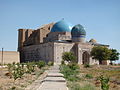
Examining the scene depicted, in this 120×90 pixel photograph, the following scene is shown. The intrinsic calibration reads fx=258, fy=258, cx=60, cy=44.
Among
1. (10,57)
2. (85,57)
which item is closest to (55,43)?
(85,57)

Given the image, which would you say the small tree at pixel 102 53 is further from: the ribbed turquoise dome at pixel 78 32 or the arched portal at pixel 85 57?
the ribbed turquoise dome at pixel 78 32

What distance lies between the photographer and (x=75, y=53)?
52.4 m

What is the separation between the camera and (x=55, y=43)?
163 ft

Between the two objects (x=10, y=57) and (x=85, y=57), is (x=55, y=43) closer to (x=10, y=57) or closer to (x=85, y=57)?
(x=85, y=57)

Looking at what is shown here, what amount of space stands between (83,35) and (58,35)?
544 centimetres

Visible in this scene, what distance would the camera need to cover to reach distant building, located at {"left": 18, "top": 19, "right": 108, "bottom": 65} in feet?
165

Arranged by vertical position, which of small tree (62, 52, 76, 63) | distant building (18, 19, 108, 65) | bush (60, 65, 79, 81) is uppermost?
distant building (18, 19, 108, 65)

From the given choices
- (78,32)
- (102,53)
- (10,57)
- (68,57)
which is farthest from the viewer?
(10,57)

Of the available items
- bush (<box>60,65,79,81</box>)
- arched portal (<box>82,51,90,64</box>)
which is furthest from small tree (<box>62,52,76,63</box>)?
bush (<box>60,65,79,81</box>)

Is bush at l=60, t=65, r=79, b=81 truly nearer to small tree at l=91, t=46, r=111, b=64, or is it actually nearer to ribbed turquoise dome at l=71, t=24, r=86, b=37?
small tree at l=91, t=46, r=111, b=64

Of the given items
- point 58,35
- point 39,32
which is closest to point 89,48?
point 58,35

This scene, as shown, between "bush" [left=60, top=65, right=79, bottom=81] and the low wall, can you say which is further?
the low wall

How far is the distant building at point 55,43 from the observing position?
165 feet

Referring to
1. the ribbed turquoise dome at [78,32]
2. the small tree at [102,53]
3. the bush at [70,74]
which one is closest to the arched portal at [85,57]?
the ribbed turquoise dome at [78,32]
